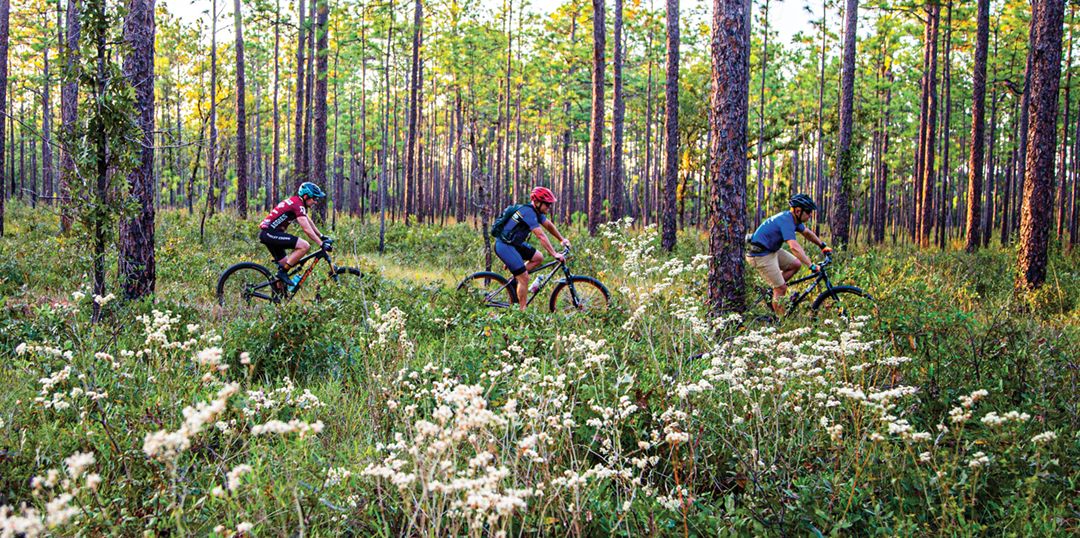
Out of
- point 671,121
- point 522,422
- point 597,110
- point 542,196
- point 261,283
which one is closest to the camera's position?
point 522,422

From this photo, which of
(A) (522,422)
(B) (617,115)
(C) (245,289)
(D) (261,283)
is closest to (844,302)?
(A) (522,422)

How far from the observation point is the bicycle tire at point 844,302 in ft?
26.6

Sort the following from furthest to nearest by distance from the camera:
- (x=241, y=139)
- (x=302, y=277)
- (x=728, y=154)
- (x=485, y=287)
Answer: (x=241, y=139)
(x=485, y=287)
(x=302, y=277)
(x=728, y=154)

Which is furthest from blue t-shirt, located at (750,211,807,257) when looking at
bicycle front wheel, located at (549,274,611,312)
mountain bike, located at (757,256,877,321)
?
bicycle front wheel, located at (549,274,611,312)

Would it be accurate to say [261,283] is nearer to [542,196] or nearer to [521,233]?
[521,233]

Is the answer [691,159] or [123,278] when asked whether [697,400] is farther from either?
[691,159]

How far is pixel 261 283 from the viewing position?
382 inches

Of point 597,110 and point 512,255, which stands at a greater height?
point 597,110

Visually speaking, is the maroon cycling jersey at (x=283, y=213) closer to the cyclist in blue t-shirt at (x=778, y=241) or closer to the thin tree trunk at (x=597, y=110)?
the cyclist in blue t-shirt at (x=778, y=241)

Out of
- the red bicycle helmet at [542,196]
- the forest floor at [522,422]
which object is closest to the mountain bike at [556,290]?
the forest floor at [522,422]

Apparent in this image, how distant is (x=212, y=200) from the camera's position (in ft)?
62.4

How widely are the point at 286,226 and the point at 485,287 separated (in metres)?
3.13

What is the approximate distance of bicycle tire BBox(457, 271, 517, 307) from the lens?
938 centimetres

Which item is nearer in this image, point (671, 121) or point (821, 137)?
point (671, 121)
